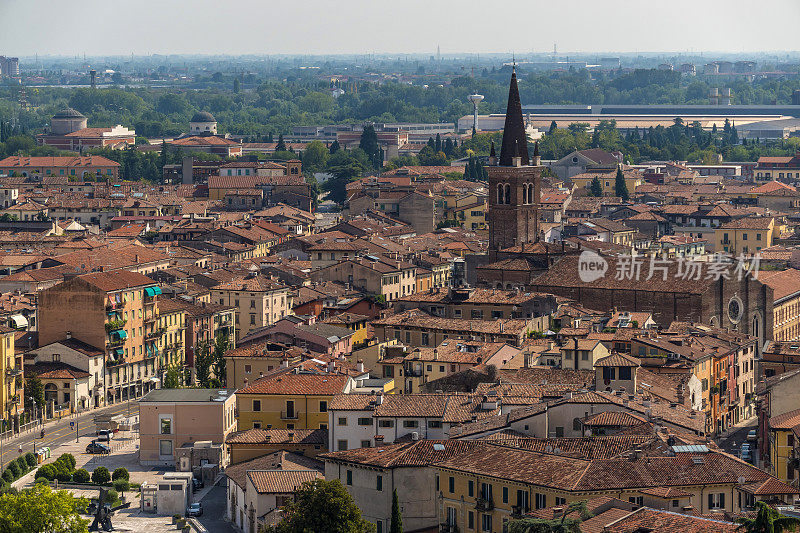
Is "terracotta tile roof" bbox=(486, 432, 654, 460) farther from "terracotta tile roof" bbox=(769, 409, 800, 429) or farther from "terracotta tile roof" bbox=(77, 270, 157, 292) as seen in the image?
"terracotta tile roof" bbox=(77, 270, 157, 292)

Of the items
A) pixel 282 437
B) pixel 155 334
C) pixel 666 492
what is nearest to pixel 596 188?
pixel 155 334

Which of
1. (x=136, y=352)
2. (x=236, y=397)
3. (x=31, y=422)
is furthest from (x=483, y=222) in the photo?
(x=236, y=397)

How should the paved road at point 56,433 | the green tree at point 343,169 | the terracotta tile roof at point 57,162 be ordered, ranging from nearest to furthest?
1. the paved road at point 56,433
2. the green tree at point 343,169
3. the terracotta tile roof at point 57,162

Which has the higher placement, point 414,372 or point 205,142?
point 414,372

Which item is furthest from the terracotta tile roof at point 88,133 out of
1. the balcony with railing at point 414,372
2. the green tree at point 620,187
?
the balcony with railing at point 414,372

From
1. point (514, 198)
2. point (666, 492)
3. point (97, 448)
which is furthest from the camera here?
point (514, 198)

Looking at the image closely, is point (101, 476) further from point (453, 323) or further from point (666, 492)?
point (666, 492)

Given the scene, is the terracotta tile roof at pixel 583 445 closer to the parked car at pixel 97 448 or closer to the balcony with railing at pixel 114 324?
the parked car at pixel 97 448
